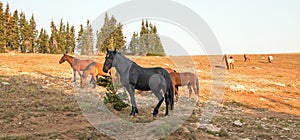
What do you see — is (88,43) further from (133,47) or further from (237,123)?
(237,123)

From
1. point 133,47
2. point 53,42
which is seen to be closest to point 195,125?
point 133,47

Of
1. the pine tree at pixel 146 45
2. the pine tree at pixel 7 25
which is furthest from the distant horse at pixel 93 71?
the pine tree at pixel 7 25

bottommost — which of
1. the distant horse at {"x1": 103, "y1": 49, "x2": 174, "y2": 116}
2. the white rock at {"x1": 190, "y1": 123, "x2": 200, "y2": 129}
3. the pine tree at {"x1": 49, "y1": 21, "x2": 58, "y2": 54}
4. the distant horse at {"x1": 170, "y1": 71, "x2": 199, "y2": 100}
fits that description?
the white rock at {"x1": 190, "y1": 123, "x2": 200, "y2": 129}

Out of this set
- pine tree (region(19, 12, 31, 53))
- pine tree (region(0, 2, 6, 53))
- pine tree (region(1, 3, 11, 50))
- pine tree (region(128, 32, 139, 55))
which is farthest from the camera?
pine tree (region(19, 12, 31, 53))

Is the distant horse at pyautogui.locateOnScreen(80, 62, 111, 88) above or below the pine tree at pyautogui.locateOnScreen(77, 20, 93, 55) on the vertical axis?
below

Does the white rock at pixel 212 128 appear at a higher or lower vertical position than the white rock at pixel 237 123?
higher

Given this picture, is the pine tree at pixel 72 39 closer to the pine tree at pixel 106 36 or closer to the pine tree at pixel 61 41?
the pine tree at pixel 61 41

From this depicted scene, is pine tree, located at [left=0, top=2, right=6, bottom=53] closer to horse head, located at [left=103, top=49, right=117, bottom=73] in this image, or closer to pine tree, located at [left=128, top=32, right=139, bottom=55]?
pine tree, located at [left=128, top=32, right=139, bottom=55]

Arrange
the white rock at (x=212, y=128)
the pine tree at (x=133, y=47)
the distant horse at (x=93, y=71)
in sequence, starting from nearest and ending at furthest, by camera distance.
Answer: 1. the white rock at (x=212, y=128)
2. the pine tree at (x=133, y=47)
3. the distant horse at (x=93, y=71)

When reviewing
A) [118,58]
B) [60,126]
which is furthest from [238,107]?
[60,126]

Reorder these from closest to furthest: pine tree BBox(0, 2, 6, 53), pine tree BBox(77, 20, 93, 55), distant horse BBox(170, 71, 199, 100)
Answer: pine tree BBox(77, 20, 93, 55), distant horse BBox(170, 71, 199, 100), pine tree BBox(0, 2, 6, 53)

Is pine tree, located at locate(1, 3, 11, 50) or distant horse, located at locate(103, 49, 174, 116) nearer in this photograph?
distant horse, located at locate(103, 49, 174, 116)

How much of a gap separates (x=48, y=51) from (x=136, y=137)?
97144 mm

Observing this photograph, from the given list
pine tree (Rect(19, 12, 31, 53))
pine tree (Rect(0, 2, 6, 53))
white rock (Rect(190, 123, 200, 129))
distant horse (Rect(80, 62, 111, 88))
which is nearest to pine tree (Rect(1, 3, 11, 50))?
pine tree (Rect(0, 2, 6, 53))
